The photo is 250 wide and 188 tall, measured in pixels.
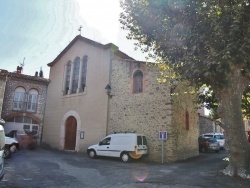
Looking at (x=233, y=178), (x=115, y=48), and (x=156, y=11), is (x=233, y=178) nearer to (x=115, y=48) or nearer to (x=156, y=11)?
(x=156, y=11)

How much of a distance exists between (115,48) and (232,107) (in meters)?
10.5

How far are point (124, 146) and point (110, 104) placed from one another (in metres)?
4.11

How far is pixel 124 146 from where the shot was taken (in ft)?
44.9

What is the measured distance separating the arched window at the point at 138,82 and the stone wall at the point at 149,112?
11.0 inches

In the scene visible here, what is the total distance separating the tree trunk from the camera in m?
9.17

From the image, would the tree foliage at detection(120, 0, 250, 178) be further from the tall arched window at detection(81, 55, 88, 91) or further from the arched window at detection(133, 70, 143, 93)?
the tall arched window at detection(81, 55, 88, 91)

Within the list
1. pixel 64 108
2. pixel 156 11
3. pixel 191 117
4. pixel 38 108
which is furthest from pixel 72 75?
pixel 156 11

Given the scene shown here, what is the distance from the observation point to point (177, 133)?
48.8 feet

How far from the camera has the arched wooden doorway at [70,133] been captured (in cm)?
1905

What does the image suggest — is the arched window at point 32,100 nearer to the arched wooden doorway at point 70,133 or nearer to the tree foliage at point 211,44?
the arched wooden doorway at point 70,133

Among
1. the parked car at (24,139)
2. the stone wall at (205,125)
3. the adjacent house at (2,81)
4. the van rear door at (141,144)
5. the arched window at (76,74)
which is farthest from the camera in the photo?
the stone wall at (205,125)

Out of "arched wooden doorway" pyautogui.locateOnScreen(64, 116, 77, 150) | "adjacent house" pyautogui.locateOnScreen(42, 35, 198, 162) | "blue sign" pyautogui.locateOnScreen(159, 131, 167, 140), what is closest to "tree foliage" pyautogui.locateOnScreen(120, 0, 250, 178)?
"adjacent house" pyautogui.locateOnScreen(42, 35, 198, 162)

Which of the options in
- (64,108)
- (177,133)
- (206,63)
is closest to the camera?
(206,63)

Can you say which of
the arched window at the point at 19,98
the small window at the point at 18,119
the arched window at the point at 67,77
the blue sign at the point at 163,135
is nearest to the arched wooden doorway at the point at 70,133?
the arched window at the point at 67,77
